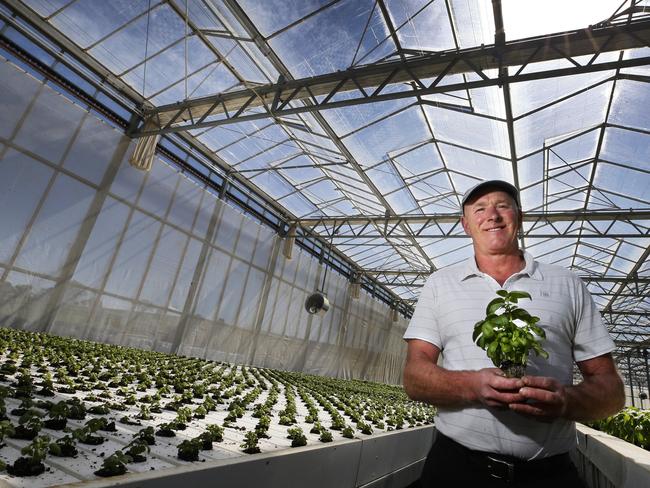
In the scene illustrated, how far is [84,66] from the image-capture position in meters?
8.63

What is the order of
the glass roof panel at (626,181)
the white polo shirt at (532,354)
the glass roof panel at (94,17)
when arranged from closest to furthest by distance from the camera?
the white polo shirt at (532,354)
the glass roof panel at (94,17)
the glass roof panel at (626,181)

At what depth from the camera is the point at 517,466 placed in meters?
1.25

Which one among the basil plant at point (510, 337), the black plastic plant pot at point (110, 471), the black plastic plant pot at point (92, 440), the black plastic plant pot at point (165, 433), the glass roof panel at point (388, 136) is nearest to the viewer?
the basil plant at point (510, 337)

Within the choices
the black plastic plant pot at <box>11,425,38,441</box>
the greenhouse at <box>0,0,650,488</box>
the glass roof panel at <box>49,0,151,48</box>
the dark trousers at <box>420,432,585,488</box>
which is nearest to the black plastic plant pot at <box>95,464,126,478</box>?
the greenhouse at <box>0,0,650,488</box>

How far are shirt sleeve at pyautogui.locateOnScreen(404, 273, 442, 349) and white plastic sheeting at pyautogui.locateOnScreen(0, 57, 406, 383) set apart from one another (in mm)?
8599

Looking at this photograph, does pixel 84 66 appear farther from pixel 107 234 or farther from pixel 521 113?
pixel 521 113

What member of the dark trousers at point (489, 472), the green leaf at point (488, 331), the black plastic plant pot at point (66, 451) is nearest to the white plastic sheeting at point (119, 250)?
the black plastic plant pot at point (66, 451)

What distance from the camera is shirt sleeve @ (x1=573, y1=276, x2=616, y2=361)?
133 cm

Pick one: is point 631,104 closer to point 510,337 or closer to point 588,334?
point 588,334

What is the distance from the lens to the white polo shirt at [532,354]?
1.27 meters

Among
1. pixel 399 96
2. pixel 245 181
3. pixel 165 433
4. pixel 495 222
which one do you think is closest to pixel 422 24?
pixel 399 96

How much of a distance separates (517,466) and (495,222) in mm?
842

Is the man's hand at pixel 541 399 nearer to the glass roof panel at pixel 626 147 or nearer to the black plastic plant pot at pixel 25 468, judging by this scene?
the black plastic plant pot at pixel 25 468

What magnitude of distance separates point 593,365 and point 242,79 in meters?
8.47
